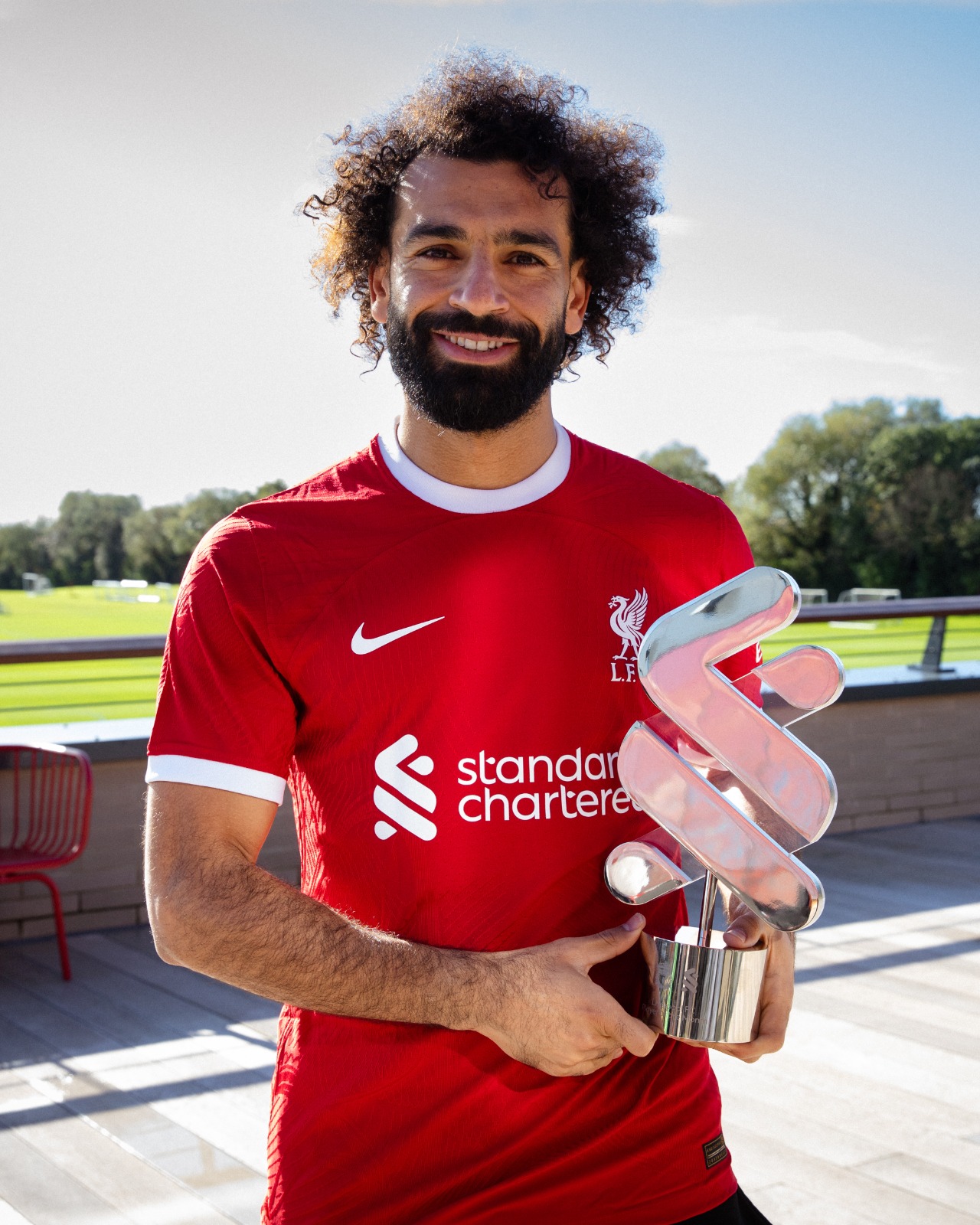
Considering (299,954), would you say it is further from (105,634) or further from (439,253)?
(105,634)

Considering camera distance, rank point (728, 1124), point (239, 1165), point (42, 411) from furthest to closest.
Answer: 1. point (42, 411)
2. point (728, 1124)
3. point (239, 1165)

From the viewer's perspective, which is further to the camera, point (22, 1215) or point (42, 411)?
point (42, 411)

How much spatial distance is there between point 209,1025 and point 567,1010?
9.03 feet

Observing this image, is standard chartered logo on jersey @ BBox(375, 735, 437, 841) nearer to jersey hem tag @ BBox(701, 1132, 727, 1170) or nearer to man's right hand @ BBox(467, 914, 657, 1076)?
man's right hand @ BBox(467, 914, 657, 1076)

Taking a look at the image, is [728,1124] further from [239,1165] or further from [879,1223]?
[239,1165]

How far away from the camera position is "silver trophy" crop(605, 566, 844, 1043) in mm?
775

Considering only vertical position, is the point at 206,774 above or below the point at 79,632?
above

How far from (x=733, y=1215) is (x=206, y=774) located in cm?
55

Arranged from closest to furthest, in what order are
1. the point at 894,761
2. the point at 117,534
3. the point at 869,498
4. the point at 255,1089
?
1. the point at 255,1089
2. the point at 894,761
3. the point at 117,534
4. the point at 869,498

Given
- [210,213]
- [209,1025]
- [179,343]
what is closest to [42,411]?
[179,343]

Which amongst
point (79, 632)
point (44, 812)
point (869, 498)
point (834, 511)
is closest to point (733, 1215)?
point (44, 812)

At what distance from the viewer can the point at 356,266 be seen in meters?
1.44

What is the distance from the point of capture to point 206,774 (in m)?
0.91

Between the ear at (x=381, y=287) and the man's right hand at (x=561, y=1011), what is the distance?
0.59m
